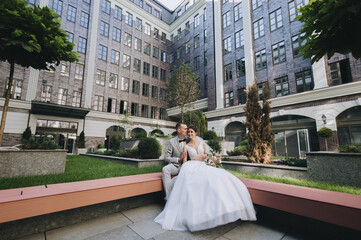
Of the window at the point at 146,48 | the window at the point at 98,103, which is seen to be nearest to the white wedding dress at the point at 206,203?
the window at the point at 98,103

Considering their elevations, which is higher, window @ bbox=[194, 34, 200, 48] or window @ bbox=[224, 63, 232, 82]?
window @ bbox=[194, 34, 200, 48]

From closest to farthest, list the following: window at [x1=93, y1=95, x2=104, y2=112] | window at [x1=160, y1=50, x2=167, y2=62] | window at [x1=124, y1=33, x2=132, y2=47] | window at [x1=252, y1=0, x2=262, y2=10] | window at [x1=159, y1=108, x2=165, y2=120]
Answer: window at [x1=252, y1=0, x2=262, y2=10]
window at [x1=93, y1=95, x2=104, y2=112]
window at [x1=124, y1=33, x2=132, y2=47]
window at [x1=159, y1=108, x2=165, y2=120]
window at [x1=160, y1=50, x2=167, y2=62]

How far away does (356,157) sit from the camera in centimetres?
487

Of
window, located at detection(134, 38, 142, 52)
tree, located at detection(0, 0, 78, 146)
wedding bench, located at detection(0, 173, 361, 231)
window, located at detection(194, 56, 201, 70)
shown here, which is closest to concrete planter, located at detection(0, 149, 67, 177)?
tree, located at detection(0, 0, 78, 146)

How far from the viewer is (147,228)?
2.73 meters

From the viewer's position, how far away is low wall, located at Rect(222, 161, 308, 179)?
5.77 metres

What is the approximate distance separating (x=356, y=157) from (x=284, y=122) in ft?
39.7

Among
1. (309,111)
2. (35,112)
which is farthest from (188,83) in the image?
(35,112)

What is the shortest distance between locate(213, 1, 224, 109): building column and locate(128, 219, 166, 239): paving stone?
1884 cm

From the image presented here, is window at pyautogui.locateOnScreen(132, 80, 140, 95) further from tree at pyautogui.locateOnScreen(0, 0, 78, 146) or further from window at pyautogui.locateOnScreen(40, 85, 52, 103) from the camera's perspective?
tree at pyautogui.locateOnScreen(0, 0, 78, 146)

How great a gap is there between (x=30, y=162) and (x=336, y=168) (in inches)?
366

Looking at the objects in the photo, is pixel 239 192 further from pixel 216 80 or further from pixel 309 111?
pixel 216 80

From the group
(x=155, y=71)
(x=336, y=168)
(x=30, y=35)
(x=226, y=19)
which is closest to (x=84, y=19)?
(x=155, y=71)

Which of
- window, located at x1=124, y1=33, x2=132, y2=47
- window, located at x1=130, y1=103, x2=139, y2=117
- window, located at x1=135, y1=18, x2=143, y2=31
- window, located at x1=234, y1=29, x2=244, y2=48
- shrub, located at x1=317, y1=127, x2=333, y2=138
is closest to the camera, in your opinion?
shrub, located at x1=317, y1=127, x2=333, y2=138
